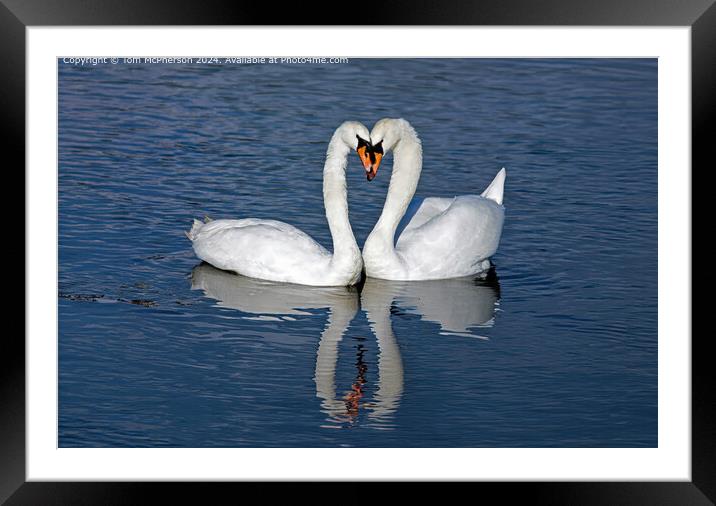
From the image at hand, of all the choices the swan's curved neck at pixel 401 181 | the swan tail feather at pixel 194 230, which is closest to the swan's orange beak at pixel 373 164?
the swan's curved neck at pixel 401 181

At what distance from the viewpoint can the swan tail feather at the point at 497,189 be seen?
53.2 ft

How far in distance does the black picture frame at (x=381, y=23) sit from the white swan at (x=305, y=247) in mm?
4911

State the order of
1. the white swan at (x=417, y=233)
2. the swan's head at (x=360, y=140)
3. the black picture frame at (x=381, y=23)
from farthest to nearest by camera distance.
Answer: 1. the white swan at (x=417, y=233)
2. the swan's head at (x=360, y=140)
3. the black picture frame at (x=381, y=23)

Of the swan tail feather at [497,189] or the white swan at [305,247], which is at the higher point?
the swan tail feather at [497,189]

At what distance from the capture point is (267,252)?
14508 millimetres

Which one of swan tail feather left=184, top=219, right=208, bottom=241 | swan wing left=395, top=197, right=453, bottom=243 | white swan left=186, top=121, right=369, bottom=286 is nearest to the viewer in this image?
white swan left=186, top=121, right=369, bottom=286

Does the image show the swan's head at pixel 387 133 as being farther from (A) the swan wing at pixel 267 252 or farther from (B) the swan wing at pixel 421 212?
(A) the swan wing at pixel 267 252

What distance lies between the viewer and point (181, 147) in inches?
713

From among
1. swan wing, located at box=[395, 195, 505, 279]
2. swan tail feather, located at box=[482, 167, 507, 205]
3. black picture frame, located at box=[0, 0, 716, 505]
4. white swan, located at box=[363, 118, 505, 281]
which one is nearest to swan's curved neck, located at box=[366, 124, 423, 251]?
white swan, located at box=[363, 118, 505, 281]

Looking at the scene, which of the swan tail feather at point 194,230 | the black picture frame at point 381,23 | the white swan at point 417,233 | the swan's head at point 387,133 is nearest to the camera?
the black picture frame at point 381,23

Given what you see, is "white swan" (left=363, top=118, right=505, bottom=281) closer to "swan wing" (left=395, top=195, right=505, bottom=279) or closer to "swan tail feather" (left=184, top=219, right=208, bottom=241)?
"swan wing" (left=395, top=195, right=505, bottom=279)

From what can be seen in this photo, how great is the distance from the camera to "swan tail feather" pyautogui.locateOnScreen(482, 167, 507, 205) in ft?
53.2

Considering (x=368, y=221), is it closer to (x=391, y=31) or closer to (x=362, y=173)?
(x=362, y=173)

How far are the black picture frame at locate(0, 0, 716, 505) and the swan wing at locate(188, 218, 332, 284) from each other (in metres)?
5.03
